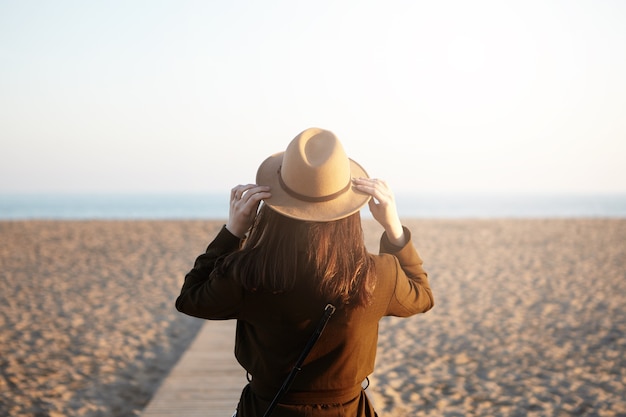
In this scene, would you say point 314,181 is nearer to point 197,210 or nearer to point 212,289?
point 212,289

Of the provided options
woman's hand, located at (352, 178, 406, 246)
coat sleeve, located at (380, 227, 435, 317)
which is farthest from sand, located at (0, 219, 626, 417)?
woman's hand, located at (352, 178, 406, 246)

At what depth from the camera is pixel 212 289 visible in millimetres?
1659

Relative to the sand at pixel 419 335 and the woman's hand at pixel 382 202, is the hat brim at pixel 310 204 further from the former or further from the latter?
the sand at pixel 419 335

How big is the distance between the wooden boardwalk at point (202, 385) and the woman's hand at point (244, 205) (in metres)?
3.38

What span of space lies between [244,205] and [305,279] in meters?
0.28

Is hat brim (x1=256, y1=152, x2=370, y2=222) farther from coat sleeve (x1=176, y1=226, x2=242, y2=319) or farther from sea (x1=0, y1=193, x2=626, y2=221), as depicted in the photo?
sea (x1=0, y1=193, x2=626, y2=221)

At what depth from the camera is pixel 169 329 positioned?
8562mm

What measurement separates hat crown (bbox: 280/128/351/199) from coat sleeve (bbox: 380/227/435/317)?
0.90 feet

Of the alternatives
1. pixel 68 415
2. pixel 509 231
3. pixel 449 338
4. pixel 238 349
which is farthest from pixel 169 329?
pixel 509 231

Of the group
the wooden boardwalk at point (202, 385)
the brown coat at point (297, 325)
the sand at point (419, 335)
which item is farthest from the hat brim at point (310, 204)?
the sand at point (419, 335)

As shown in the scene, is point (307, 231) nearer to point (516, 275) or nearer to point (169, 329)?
point (169, 329)

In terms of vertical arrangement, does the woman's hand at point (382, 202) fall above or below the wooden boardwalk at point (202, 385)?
above

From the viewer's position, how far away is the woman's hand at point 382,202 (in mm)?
1736

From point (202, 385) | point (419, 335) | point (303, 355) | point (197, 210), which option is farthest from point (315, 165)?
point (197, 210)
